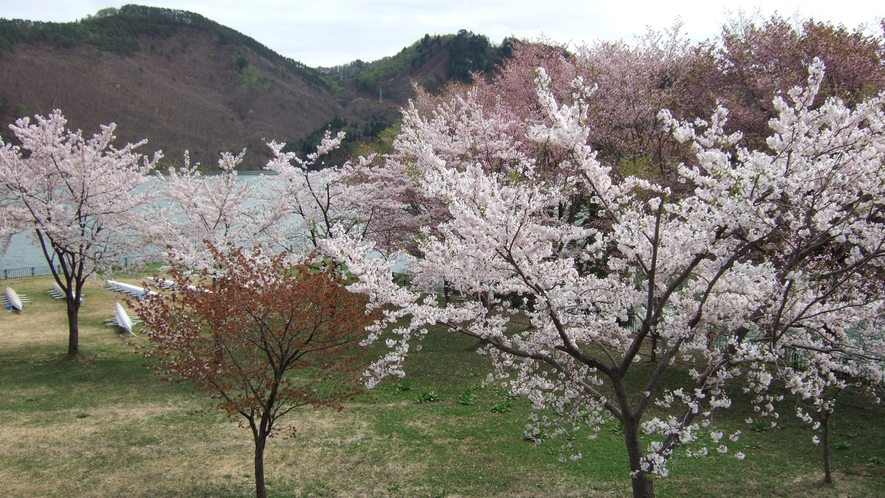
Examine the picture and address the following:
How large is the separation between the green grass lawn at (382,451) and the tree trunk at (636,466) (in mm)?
1322

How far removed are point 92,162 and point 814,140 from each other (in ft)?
50.1

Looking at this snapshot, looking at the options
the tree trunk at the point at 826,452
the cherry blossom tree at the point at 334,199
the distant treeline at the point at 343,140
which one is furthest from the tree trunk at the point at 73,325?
the distant treeline at the point at 343,140

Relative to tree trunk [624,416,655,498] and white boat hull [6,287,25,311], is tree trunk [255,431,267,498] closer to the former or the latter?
tree trunk [624,416,655,498]

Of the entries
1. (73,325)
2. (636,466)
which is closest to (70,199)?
(73,325)

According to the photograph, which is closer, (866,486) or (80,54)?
(866,486)

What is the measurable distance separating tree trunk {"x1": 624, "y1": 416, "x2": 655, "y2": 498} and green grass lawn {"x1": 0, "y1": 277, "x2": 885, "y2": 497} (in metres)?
1.32

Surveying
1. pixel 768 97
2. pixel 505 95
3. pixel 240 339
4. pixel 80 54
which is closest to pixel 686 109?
pixel 768 97

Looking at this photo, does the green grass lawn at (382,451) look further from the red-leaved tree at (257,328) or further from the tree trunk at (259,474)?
the red-leaved tree at (257,328)

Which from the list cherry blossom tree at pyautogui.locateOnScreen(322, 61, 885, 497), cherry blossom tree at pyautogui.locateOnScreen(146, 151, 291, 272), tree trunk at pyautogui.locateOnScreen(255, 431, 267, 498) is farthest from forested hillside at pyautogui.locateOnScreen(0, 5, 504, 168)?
cherry blossom tree at pyautogui.locateOnScreen(322, 61, 885, 497)

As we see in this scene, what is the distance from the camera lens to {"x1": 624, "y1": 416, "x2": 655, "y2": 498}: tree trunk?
5.68 metres

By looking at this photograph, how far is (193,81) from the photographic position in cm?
7800

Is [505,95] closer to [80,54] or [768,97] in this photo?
[768,97]

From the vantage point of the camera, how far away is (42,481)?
7914mm

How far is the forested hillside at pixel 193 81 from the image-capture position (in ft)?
198
